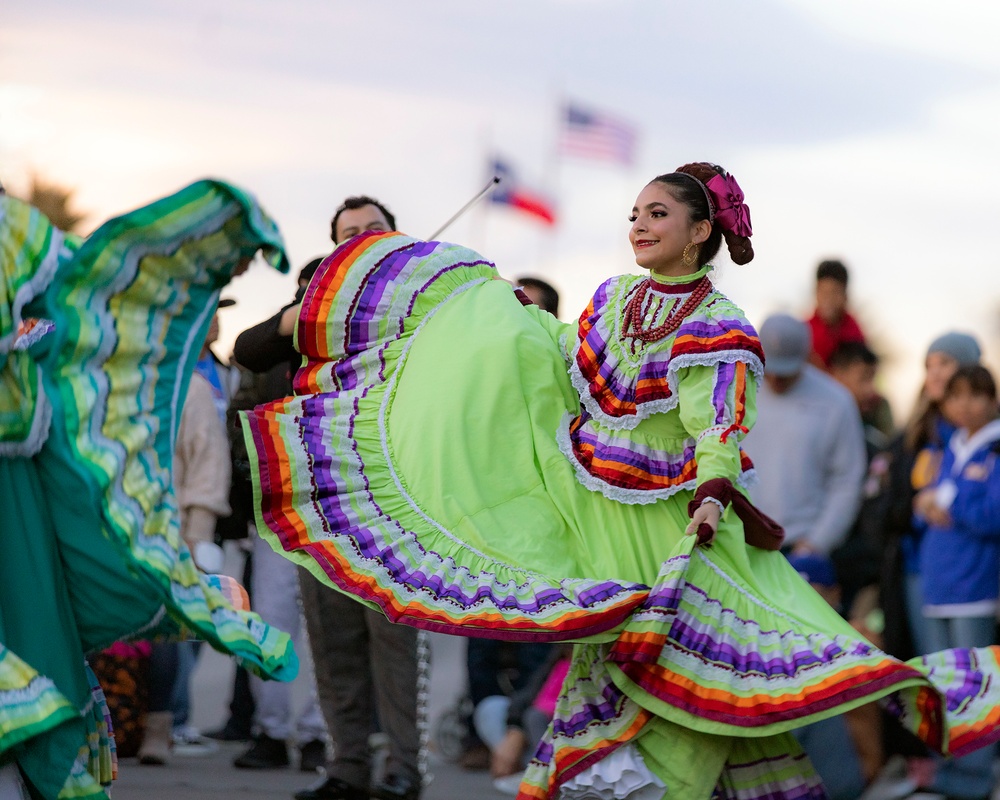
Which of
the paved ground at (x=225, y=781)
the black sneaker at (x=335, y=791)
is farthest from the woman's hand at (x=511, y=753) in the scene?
the black sneaker at (x=335, y=791)

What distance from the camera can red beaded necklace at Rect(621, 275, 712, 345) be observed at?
14.5 feet

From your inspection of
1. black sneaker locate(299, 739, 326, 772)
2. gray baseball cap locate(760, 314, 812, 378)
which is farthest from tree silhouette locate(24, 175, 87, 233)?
gray baseball cap locate(760, 314, 812, 378)

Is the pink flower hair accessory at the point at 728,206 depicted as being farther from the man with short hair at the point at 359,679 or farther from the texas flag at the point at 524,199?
the texas flag at the point at 524,199

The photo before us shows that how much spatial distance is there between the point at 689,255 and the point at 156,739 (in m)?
3.43

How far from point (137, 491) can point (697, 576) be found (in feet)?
4.68

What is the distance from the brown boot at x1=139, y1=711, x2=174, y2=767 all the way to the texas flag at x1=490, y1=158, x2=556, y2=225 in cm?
1403

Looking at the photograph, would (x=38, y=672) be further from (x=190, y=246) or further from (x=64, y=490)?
(x=190, y=246)

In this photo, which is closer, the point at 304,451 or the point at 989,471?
the point at 304,451

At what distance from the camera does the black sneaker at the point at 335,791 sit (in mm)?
5668

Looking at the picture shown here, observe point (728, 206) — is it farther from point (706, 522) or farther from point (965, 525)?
point (965, 525)

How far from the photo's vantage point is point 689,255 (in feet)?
15.0

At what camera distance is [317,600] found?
5.75 metres

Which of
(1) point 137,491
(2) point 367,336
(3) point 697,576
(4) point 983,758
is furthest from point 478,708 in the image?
(1) point 137,491

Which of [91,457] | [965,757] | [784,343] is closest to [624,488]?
[91,457]
